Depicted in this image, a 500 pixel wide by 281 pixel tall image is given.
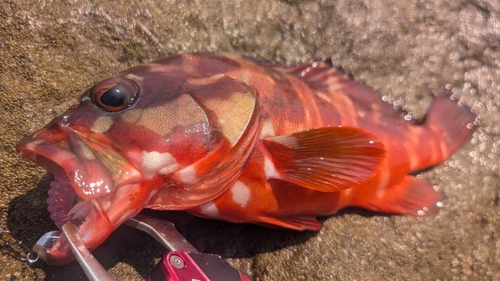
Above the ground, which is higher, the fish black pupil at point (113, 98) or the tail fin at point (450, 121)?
the fish black pupil at point (113, 98)

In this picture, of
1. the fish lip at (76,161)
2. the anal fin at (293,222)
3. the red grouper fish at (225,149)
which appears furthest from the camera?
the anal fin at (293,222)

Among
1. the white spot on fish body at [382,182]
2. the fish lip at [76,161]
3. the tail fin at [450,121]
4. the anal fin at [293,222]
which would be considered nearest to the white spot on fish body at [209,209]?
the anal fin at [293,222]

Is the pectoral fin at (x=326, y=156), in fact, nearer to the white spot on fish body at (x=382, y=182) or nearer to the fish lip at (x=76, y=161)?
the white spot on fish body at (x=382, y=182)

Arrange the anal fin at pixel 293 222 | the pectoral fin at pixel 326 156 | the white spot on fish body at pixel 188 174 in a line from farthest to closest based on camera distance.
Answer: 1. the anal fin at pixel 293 222
2. the pectoral fin at pixel 326 156
3. the white spot on fish body at pixel 188 174

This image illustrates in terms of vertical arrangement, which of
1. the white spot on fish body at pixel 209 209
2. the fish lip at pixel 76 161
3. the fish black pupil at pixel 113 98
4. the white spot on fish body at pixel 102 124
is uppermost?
the fish black pupil at pixel 113 98

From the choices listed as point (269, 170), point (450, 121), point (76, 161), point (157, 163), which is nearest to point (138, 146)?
point (157, 163)

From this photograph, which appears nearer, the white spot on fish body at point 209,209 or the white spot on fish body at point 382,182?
the white spot on fish body at point 209,209

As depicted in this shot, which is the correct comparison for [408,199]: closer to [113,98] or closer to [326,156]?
[326,156]
